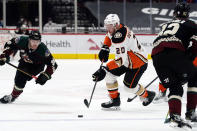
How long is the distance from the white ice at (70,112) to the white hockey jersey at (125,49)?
48cm

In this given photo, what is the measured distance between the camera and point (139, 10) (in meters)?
15.9

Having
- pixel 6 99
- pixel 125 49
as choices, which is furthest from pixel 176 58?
pixel 6 99

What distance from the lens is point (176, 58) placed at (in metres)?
3.37

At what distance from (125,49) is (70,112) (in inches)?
32.1

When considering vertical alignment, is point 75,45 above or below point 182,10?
below

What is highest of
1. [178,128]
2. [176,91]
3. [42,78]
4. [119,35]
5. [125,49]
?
[119,35]

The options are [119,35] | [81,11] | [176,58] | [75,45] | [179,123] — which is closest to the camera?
[179,123]

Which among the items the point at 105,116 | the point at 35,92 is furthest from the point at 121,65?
the point at 35,92

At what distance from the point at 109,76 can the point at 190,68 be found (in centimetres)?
138

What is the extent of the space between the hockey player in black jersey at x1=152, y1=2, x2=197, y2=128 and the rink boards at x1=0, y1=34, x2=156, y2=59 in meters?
7.68

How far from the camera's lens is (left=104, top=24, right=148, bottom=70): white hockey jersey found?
4352 mm

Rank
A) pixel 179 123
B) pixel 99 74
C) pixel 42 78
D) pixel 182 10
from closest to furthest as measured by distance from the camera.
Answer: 1. pixel 179 123
2. pixel 182 10
3. pixel 99 74
4. pixel 42 78

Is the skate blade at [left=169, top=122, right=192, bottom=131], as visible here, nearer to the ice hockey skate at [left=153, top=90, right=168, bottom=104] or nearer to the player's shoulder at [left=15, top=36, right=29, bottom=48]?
the ice hockey skate at [left=153, top=90, right=168, bottom=104]

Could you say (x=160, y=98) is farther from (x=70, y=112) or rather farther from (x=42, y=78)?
(x=42, y=78)
